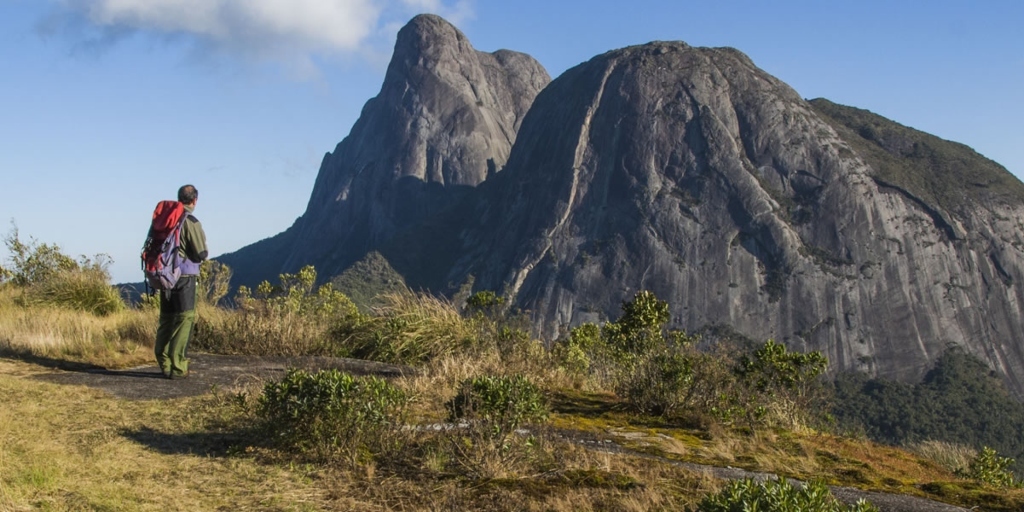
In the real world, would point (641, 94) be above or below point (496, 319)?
above

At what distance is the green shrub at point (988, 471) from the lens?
10.0 m

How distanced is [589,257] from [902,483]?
141 m

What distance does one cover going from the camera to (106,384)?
9297mm

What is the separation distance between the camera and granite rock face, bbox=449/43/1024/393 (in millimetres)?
129125

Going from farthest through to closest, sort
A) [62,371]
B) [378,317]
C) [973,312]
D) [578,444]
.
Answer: [973,312] → [378,317] → [62,371] → [578,444]

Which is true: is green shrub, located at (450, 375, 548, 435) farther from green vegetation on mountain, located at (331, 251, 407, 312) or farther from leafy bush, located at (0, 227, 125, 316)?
green vegetation on mountain, located at (331, 251, 407, 312)

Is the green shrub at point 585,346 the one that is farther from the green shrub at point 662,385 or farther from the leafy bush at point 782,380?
the green shrub at point 662,385

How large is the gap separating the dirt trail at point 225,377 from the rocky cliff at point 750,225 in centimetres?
11291

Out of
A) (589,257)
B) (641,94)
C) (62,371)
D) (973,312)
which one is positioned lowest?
(62,371)

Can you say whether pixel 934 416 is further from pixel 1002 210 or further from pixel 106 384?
pixel 106 384

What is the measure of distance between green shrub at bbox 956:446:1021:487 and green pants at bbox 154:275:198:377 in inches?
348

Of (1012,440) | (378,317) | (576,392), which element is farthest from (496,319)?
(1012,440)

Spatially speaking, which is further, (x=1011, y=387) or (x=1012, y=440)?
(x=1011, y=387)

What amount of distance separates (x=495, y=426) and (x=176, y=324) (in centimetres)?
468
